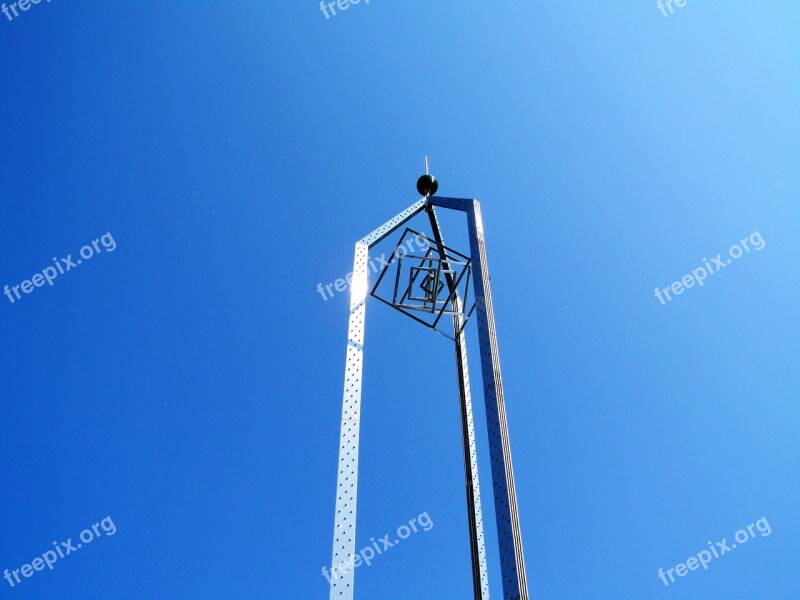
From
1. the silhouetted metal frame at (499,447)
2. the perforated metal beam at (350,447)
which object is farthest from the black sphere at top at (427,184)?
the perforated metal beam at (350,447)

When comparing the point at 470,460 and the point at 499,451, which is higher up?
the point at 470,460

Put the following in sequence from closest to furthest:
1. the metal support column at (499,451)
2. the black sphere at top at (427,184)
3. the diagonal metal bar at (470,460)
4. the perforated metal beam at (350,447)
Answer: the perforated metal beam at (350,447)
the metal support column at (499,451)
the diagonal metal bar at (470,460)
the black sphere at top at (427,184)

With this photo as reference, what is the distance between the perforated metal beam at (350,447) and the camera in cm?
323

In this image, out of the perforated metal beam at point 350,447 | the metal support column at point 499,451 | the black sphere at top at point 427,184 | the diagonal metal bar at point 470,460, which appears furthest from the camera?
the black sphere at top at point 427,184

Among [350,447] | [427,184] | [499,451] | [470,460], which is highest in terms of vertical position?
[427,184]

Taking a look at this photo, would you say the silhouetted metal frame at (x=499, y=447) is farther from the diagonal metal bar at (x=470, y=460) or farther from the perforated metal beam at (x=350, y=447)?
the diagonal metal bar at (x=470, y=460)

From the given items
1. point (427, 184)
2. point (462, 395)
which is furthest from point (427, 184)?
point (462, 395)

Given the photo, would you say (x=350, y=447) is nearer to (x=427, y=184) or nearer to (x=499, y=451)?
(x=499, y=451)

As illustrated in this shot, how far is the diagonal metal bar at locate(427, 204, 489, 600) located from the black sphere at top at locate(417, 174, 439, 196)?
561mm

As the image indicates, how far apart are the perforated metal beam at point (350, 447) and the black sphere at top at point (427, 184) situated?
8.85 ft

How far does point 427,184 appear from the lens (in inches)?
308

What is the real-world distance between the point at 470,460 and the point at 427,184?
4.40 metres

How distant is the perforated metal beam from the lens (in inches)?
127

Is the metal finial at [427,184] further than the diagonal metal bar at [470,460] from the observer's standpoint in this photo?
Yes
